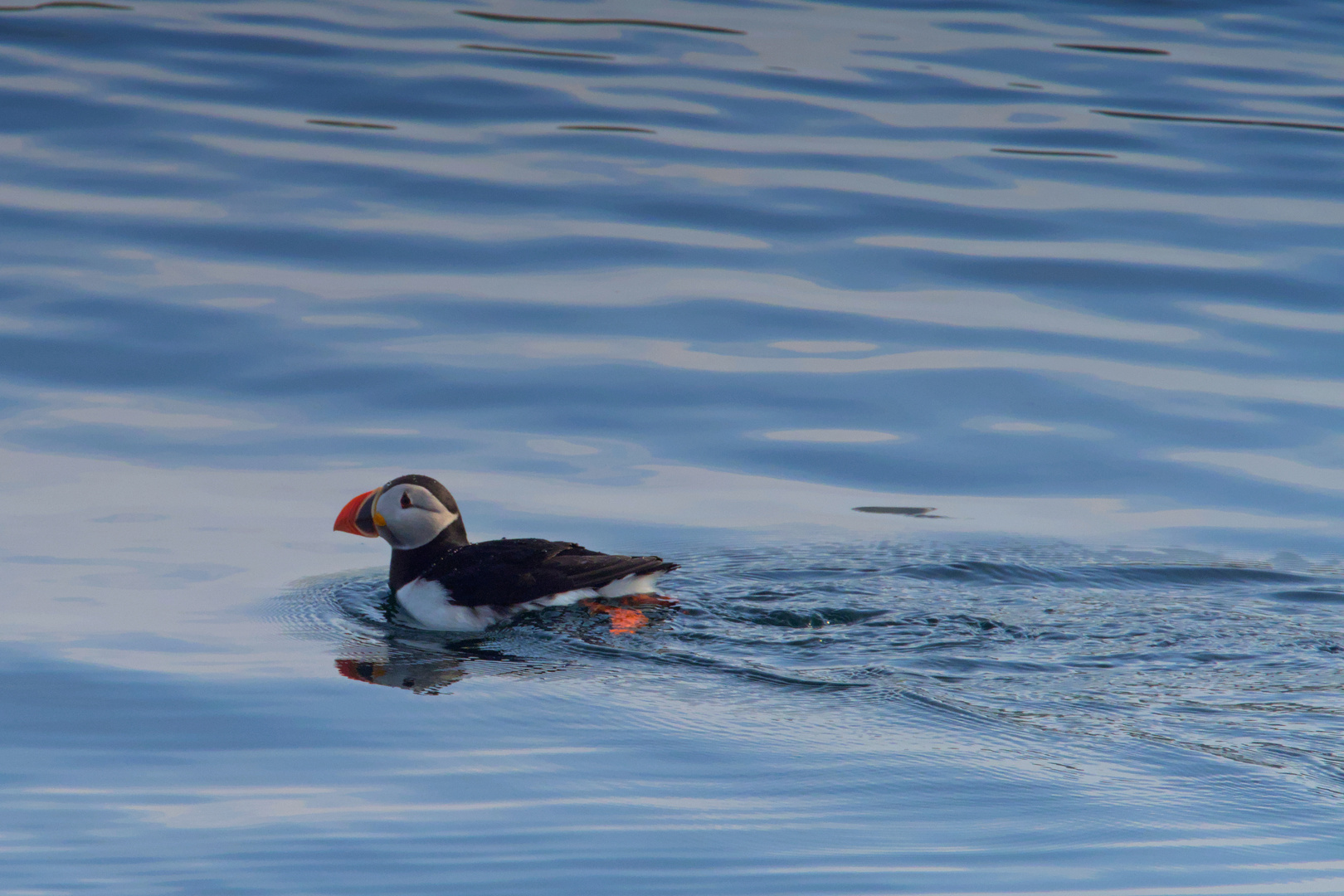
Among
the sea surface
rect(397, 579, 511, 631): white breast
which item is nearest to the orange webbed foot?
the sea surface

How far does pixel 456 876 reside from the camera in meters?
4.07

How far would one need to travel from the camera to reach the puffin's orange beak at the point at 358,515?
679 cm

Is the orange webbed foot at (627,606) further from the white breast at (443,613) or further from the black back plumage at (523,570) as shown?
the white breast at (443,613)

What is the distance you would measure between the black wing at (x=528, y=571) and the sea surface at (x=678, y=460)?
17cm

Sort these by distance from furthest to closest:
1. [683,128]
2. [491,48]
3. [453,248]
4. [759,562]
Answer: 1. [491,48]
2. [683,128]
3. [453,248]
4. [759,562]

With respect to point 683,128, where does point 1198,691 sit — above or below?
below

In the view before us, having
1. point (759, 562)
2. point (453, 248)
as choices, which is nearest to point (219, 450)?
point (759, 562)

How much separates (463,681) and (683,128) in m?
10.4

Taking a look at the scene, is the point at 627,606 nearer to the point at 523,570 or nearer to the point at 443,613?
the point at 523,570

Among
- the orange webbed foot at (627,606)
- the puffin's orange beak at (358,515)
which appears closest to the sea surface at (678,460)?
the orange webbed foot at (627,606)

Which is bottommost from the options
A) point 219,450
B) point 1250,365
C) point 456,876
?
point 456,876

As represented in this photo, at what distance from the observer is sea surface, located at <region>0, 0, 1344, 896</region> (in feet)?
14.7

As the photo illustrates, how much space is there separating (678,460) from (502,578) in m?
2.08

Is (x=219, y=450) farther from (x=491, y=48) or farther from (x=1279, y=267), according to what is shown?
(x=491, y=48)
